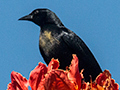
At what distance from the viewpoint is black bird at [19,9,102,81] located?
843cm

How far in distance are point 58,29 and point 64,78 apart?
5.24 metres

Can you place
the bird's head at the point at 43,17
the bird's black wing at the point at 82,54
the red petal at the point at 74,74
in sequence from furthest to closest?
1. the bird's head at the point at 43,17
2. the bird's black wing at the point at 82,54
3. the red petal at the point at 74,74

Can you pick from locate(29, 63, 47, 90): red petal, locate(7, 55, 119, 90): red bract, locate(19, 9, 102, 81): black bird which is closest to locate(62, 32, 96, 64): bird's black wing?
locate(19, 9, 102, 81): black bird

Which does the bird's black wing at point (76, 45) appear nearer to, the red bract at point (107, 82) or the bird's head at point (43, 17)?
the bird's head at point (43, 17)

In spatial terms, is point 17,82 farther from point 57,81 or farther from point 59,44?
point 59,44

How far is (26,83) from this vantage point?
4.10 metres

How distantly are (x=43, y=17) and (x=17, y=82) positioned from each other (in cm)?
531

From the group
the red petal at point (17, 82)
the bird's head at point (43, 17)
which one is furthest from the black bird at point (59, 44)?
the red petal at point (17, 82)

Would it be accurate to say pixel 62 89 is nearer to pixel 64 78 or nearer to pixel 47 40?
pixel 64 78

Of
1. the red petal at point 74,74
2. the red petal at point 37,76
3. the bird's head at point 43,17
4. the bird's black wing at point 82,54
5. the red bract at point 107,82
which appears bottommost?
the red bract at point 107,82

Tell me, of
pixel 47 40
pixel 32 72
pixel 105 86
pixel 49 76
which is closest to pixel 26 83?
pixel 32 72

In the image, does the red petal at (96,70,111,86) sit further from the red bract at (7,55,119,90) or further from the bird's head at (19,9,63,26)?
the bird's head at (19,9,63,26)

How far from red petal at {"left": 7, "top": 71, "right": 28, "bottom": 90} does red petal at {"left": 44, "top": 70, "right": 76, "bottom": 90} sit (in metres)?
0.43

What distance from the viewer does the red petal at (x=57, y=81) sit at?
367cm
